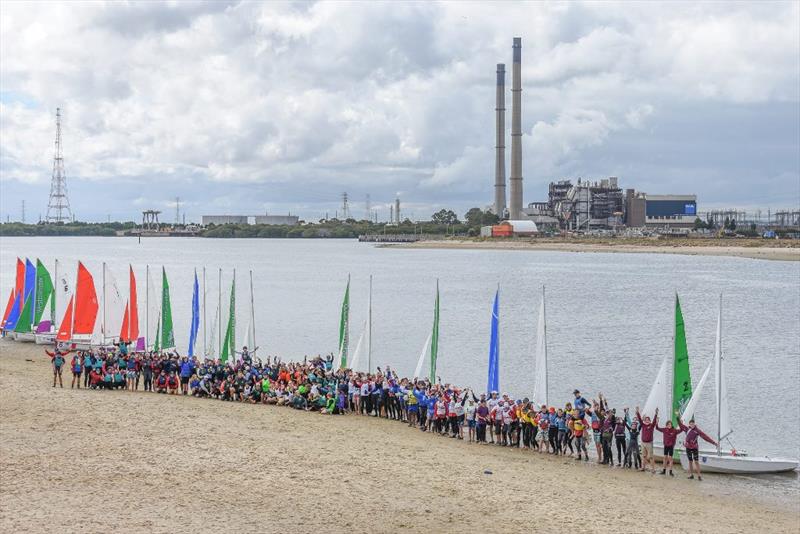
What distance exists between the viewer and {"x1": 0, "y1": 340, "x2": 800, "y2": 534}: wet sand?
50.9 ft

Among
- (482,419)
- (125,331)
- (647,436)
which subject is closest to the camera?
(647,436)

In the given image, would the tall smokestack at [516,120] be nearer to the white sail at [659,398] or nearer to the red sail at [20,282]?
the red sail at [20,282]

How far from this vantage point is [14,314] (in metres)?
44.8

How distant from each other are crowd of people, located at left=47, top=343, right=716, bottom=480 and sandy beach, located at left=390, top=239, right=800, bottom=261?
4667 inches

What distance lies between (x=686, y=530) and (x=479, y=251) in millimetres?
177313

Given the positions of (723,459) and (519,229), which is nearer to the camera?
(723,459)

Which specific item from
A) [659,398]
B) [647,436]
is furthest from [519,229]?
[647,436]

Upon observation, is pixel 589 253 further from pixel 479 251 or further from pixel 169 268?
pixel 169 268

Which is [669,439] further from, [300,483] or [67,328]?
[67,328]

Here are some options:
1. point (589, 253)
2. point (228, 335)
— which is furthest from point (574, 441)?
point (589, 253)

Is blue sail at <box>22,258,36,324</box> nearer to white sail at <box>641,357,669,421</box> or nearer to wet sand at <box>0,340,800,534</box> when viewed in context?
wet sand at <box>0,340,800,534</box>

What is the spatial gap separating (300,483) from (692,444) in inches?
360

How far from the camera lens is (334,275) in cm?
11538

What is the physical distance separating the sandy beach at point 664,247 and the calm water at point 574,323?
15551 mm
